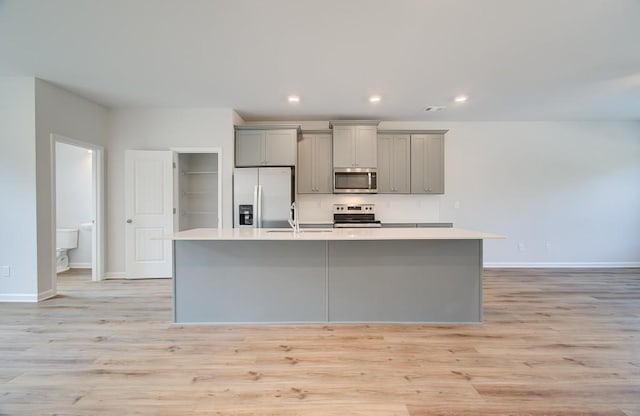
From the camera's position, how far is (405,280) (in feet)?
9.60

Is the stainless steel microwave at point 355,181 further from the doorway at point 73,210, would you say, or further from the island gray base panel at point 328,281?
the doorway at point 73,210

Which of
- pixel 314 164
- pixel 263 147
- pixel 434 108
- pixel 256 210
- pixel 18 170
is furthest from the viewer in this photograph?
pixel 314 164

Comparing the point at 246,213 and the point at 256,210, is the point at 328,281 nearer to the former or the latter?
the point at 256,210

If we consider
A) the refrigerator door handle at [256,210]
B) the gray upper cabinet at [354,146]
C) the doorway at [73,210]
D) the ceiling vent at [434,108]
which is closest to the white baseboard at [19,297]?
the doorway at [73,210]

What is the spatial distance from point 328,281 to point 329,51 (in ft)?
7.26

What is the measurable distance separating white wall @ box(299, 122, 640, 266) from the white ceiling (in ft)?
3.34

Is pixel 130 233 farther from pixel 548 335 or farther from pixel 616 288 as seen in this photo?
pixel 616 288

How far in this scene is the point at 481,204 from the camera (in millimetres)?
5434

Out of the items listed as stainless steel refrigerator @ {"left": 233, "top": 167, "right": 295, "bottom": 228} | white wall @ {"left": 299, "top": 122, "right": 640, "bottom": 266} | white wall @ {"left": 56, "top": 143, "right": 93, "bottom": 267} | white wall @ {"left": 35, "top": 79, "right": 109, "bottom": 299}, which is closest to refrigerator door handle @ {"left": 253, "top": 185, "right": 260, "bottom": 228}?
stainless steel refrigerator @ {"left": 233, "top": 167, "right": 295, "bottom": 228}

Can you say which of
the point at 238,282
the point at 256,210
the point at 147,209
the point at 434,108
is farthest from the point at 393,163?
the point at 147,209

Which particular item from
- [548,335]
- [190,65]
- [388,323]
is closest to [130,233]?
[190,65]

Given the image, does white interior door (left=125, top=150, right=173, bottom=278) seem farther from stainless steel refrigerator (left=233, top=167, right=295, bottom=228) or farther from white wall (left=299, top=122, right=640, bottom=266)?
white wall (left=299, top=122, right=640, bottom=266)

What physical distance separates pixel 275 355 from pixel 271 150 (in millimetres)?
3259

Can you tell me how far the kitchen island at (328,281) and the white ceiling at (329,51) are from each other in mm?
1786
